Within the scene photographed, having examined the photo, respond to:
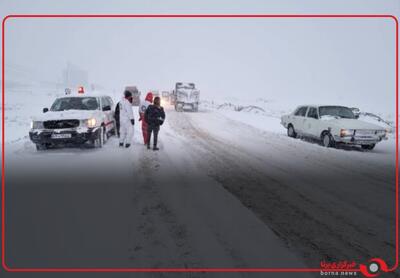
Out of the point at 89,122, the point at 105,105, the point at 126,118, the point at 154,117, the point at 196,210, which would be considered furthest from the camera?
the point at 105,105

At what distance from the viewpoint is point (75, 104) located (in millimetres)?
11586

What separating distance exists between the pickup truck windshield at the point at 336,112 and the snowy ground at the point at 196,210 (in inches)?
141

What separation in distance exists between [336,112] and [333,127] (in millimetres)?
1529

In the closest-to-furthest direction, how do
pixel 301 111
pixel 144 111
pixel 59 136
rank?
pixel 59 136, pixel 144 111, pixel 301 111

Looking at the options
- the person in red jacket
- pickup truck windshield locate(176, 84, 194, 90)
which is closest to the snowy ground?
the person in red jacket

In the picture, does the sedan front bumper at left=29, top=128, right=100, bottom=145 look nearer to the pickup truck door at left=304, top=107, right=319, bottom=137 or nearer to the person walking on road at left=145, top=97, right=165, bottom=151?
the person walking on road at left=145, top=97, right=165, bottom=151

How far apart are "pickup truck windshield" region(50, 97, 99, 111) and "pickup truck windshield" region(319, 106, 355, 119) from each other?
9.17 metres

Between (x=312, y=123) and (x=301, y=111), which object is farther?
(x=301, y=111)

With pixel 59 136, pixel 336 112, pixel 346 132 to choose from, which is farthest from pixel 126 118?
pixel 336 112

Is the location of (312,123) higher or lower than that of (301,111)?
lower

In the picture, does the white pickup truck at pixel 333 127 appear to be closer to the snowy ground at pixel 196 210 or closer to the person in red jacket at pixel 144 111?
the snowy ground at pixel 196 210

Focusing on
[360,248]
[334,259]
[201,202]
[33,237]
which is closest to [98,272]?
[33,237]

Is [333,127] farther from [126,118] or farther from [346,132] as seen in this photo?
[126,118]

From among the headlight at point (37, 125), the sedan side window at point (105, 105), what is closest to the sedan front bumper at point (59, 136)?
the headlight at point (37, 125)
